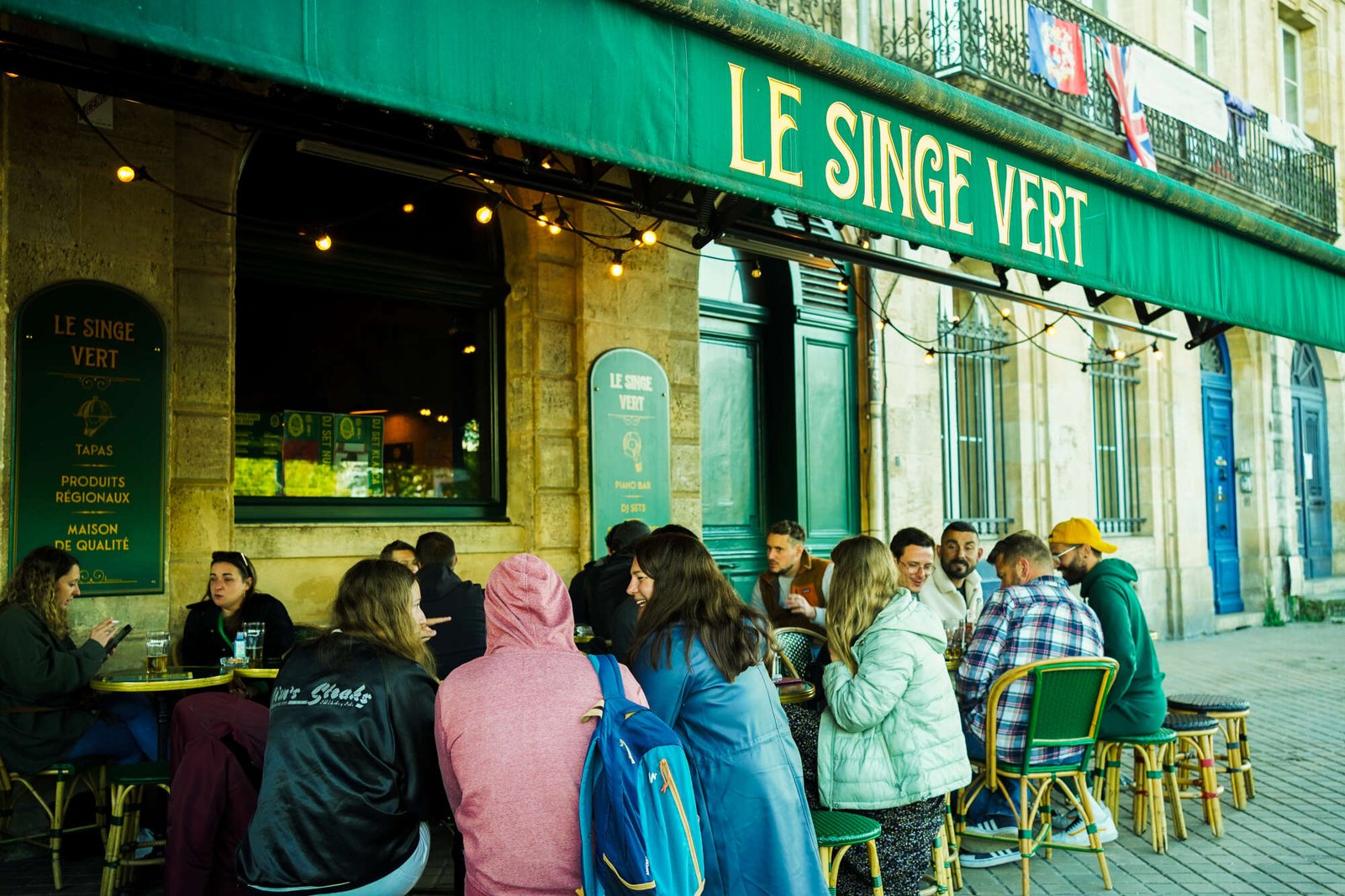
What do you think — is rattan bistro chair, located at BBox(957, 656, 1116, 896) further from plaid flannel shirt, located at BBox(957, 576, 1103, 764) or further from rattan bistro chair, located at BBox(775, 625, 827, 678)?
rattan bistro chair, located at BBox(775, 625, 827, 678)

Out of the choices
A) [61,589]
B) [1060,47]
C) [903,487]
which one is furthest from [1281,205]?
[61,589]

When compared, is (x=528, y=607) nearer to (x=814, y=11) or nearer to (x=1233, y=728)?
(x=1233, y=728)

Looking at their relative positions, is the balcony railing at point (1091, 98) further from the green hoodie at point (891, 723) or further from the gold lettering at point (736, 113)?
the green hoodie at point (891, 723)

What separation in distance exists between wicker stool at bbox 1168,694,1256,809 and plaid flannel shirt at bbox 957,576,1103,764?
55.7 inches

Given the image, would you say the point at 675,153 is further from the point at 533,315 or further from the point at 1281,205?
the point at 1281,205

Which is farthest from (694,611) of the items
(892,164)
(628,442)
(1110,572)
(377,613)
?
(628,442)

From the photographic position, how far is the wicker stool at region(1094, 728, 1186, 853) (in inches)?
218

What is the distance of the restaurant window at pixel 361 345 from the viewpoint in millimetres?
7215

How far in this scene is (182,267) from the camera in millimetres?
6578

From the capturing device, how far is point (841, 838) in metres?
3.89

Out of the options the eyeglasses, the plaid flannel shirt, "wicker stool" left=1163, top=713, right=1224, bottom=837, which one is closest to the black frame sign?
the plaid flannel shirt

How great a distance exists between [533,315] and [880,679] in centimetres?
480

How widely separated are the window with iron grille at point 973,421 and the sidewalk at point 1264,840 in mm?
2755

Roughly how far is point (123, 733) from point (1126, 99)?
12.2m
